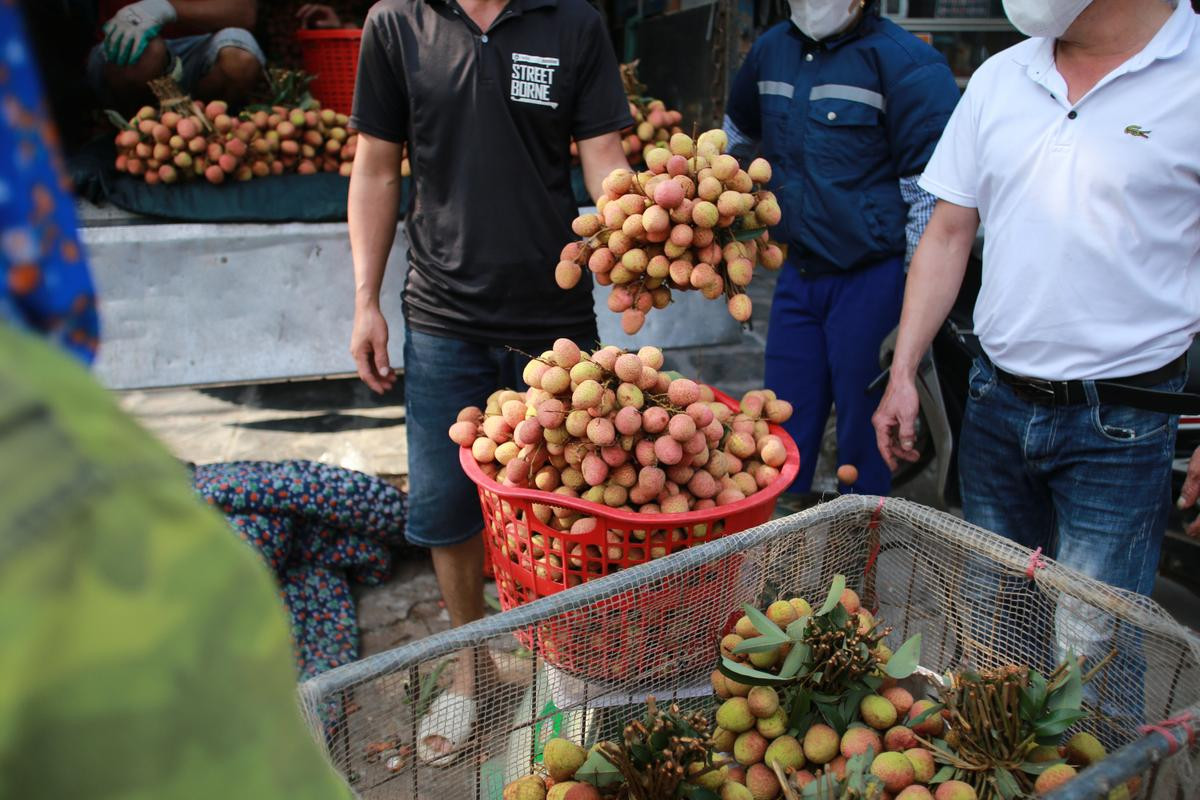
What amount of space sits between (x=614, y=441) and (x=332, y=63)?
3244 millimetres

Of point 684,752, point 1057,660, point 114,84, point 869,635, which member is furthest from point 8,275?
point 114,84

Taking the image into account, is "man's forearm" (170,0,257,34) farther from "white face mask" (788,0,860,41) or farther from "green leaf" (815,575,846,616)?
"green leaf" (815,575,846,616)

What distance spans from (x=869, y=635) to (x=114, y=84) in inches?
150

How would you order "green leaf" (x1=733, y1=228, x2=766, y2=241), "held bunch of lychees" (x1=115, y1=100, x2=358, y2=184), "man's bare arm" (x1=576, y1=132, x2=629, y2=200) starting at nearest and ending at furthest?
"green leaf" (x1=733, y1=228, x2=766, y2=241) < "man's bare arm" (x1=576, y1=132, x2=629, y2=200) < "held bunch of lychees" (x1=115, y1=100, x2=358, y2=184)

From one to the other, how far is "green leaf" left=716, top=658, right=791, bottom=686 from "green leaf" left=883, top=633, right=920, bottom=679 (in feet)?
0.57

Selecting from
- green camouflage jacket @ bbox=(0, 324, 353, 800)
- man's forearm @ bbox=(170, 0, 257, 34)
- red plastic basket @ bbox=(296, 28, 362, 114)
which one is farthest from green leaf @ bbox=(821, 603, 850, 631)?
man's forearm @ bbox=(170, 0, 257, 34)

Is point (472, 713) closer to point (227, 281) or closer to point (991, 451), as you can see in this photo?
point (991, 451)

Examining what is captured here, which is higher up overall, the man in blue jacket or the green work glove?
the green work glove

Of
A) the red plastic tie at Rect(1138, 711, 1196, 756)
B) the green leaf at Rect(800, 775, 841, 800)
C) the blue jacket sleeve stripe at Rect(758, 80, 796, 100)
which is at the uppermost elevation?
the blue jacket sleeve stripe at Rect(758, 80, 796, 100)

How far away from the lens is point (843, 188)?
272cm

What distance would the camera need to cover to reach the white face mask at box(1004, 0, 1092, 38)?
173 centimetres

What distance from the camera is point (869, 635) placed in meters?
1.55

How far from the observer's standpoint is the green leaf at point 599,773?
4.45 ft

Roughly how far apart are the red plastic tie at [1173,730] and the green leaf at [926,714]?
0.32 m
